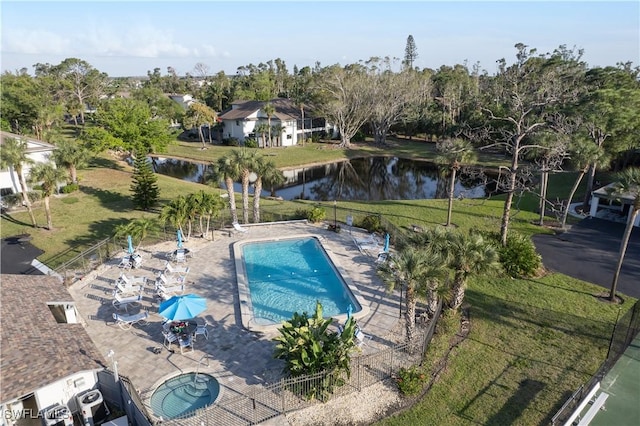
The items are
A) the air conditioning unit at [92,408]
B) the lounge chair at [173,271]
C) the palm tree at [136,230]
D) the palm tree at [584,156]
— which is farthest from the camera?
the palm tree at [584,156]

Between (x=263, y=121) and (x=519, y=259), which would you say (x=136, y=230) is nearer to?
(x=519, y=259)

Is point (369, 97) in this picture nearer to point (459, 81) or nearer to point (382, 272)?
point (459, 81)

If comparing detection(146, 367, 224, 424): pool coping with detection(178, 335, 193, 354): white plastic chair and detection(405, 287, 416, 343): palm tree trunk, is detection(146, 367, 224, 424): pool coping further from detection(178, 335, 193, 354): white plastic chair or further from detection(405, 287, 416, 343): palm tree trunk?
detection(405, 287, 416, 343): palm tree trunk

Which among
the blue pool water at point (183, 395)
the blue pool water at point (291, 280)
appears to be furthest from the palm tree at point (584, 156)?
the blue pool water at point (183, 395)

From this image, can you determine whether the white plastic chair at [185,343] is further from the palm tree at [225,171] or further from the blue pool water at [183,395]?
the palm tree at [225,171]

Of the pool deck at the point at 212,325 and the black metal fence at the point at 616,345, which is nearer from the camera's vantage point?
the black metal fence at the point at 616,345

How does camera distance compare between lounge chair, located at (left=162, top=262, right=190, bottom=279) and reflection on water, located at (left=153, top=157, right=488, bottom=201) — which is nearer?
lounge chair, located at (left=162, top=262, right=190, bottom=279)

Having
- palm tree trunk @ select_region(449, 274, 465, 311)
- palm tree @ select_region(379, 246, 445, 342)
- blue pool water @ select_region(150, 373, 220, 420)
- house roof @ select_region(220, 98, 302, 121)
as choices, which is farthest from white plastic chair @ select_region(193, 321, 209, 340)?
house roof @ select_region(220, 98, 302, 121)
